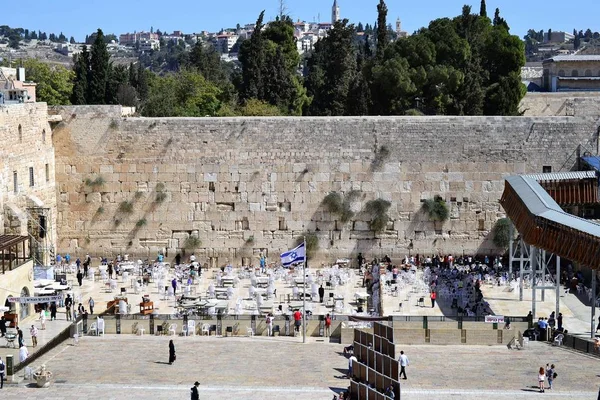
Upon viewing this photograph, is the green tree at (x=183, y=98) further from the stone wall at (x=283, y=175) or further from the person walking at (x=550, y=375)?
the person walking at (x=550, y=375)

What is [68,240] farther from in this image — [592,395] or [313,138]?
[592,395]

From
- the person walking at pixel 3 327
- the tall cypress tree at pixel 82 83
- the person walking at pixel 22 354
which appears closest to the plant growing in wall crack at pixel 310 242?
the person walking at pixel 3 327

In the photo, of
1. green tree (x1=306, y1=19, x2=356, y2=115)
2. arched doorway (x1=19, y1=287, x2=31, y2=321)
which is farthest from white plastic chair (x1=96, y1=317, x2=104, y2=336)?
green tree (x1=306, y1=19, x2=356, y2=115)

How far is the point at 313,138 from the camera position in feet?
141

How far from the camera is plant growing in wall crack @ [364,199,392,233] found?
43094 millimetres

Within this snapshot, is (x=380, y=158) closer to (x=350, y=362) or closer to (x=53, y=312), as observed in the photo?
(x=53, y=312)

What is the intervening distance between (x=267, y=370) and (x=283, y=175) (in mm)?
13976

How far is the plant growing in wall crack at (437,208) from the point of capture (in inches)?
1694

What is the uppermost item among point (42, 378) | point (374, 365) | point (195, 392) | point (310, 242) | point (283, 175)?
point (283, 175)

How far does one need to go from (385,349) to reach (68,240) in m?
18.8

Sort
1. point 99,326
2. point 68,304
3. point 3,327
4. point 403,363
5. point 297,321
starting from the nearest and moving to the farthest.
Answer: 1. point 403,363
2. point 3,327
3. point 99,326
4. point 297,321
5. point 68,304

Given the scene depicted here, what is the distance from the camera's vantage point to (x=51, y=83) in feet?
231

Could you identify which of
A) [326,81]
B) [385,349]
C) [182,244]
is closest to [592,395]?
[385,349]

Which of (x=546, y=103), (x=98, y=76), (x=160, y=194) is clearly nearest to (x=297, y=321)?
(x=160, y=194)
